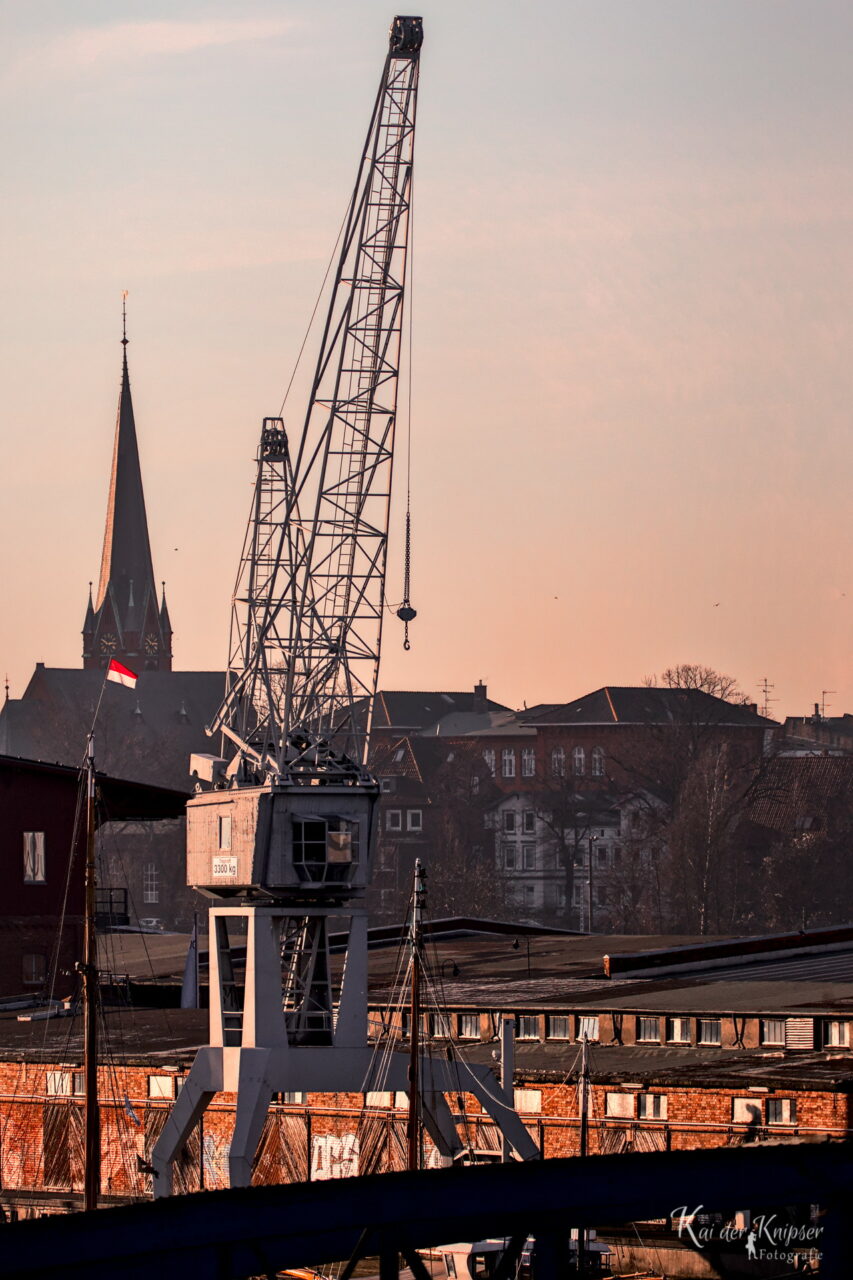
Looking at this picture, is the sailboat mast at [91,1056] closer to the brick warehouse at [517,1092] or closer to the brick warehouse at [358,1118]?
the brick warehouse at [358,1118]

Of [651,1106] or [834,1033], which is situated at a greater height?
[834,1033]

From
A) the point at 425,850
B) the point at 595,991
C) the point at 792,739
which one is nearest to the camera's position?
the point at 595,991

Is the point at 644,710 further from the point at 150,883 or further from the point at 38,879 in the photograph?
the point at 38,879

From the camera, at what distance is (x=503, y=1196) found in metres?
10.5

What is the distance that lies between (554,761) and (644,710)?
8685 millimetres

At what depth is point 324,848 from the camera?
42.5 meters

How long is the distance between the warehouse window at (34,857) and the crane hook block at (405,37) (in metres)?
24.4

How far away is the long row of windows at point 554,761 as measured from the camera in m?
164

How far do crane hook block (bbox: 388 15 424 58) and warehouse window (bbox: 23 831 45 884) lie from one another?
80.1 ft

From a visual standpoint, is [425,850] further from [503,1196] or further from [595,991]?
[503,1196]

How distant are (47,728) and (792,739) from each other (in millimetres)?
65298

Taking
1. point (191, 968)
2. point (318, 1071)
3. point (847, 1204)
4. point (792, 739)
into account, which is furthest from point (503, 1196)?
point (792, 739)

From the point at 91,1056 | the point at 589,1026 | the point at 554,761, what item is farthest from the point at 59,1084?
the point at 554,761

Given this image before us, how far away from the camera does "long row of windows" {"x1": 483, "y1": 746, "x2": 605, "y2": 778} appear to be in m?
164
